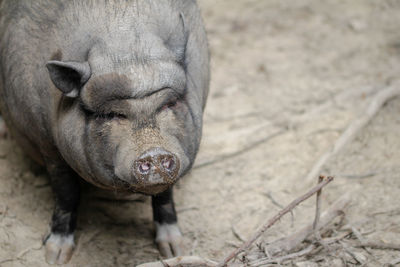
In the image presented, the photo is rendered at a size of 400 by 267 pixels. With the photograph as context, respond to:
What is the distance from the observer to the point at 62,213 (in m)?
3.95

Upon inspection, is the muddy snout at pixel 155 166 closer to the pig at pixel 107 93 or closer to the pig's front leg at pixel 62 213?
the pig at pixel 107 93

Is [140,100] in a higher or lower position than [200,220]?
higher

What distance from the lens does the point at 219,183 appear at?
4.65 metres

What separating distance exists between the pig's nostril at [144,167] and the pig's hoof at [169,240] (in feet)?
4.12

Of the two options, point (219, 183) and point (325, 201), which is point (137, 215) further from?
point (325, 201)

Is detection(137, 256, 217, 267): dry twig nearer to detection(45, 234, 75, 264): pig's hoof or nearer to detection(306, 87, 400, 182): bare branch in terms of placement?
detection(45, 234, 75, 264): pig's hoof

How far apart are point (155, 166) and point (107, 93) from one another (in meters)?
0.51

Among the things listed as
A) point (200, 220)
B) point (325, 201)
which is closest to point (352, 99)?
point (325, 201)

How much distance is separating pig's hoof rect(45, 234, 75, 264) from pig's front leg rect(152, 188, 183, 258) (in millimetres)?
A: 627

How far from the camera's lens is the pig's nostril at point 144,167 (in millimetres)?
2821

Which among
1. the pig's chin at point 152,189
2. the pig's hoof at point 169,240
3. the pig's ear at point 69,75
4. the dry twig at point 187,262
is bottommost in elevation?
the pig's hoof at point 169,240

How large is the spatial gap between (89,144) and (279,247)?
145cm

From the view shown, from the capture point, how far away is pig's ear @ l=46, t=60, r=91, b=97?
3.01 m

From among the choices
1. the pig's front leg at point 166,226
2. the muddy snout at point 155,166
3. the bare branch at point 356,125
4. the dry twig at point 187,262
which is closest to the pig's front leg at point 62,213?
the pig's front leg at point 166,226
